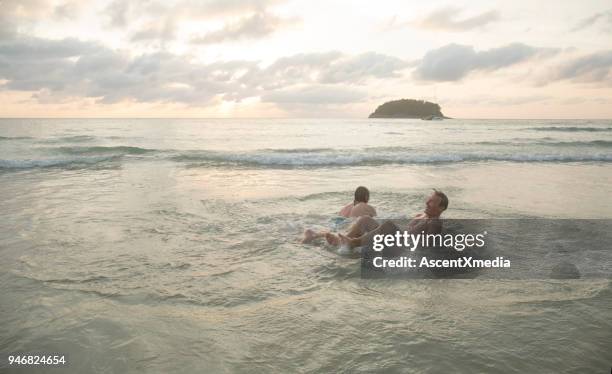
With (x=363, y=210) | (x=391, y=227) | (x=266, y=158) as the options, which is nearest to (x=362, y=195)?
(x=363, y=210)

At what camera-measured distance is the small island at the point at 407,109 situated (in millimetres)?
149500

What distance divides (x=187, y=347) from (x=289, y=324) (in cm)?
110

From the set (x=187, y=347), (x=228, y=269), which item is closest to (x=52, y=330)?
(x=187, y=347)

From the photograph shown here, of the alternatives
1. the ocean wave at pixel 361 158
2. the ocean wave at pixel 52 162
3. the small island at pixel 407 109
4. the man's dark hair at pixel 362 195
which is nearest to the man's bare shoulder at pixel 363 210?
the man's dark hair at pixel 362 195

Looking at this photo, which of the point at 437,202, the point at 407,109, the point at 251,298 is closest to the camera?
the point at 251,298

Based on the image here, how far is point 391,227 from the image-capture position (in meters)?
6.90

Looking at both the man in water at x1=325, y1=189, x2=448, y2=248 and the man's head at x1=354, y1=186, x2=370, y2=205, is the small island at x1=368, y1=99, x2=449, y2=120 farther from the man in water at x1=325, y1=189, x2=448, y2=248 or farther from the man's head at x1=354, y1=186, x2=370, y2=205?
the man in water at x1=325, y1=189, x2=448, y2=248

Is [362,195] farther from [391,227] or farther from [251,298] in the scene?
[251,298]

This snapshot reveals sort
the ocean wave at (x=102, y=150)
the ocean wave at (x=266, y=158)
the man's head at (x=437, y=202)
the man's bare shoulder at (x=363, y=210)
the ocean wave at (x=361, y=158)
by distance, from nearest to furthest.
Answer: the man's head at (x=437, y=202) → the man's bare shoulder at (x=363, y=210) → the ocean wave at (x=266, y=158) → the ocean wave at (x=361, y=158) → the ocean wave at (x=102, y=150)

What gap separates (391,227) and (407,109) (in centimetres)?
15598

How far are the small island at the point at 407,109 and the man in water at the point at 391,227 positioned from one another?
14462 cm

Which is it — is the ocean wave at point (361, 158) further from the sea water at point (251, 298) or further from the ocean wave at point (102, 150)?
the sea water at point (251, 298)

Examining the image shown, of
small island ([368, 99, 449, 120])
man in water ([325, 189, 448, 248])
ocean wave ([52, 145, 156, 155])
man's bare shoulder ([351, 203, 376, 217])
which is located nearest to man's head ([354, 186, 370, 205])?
man's bare shoulder ([351, 203, 376, 217])

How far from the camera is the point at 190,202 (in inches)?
435
